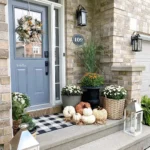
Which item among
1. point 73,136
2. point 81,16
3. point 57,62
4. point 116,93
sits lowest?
point 73,136

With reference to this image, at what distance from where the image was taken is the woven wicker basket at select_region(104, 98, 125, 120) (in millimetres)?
2773

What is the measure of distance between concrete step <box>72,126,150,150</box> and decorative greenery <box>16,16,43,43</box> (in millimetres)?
1917

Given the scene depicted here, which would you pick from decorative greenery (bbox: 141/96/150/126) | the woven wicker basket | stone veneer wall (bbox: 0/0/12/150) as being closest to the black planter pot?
the woven wicker basket

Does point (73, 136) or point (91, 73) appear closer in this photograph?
point (73, 136)

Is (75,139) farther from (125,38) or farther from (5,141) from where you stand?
(125,38)

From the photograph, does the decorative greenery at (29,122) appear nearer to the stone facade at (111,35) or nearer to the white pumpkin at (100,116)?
the white pumpkin at (100,116)

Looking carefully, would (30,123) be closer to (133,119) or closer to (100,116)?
(100,116)

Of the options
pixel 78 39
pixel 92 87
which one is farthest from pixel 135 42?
pixel 92 87

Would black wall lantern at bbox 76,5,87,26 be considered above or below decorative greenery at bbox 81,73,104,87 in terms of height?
above

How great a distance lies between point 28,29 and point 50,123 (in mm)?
1575

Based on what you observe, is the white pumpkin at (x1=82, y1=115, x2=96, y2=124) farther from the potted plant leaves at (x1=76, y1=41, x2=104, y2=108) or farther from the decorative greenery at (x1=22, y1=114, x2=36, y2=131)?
the decorative greenery at (x1=22, y1=114, x2=36, y2=131)

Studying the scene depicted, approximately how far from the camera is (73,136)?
85.0 inches

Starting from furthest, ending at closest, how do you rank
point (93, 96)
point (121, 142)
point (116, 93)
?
point (93, 96), point (116, 93), point (121, 142)

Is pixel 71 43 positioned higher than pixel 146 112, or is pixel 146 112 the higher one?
pixel 71 43
